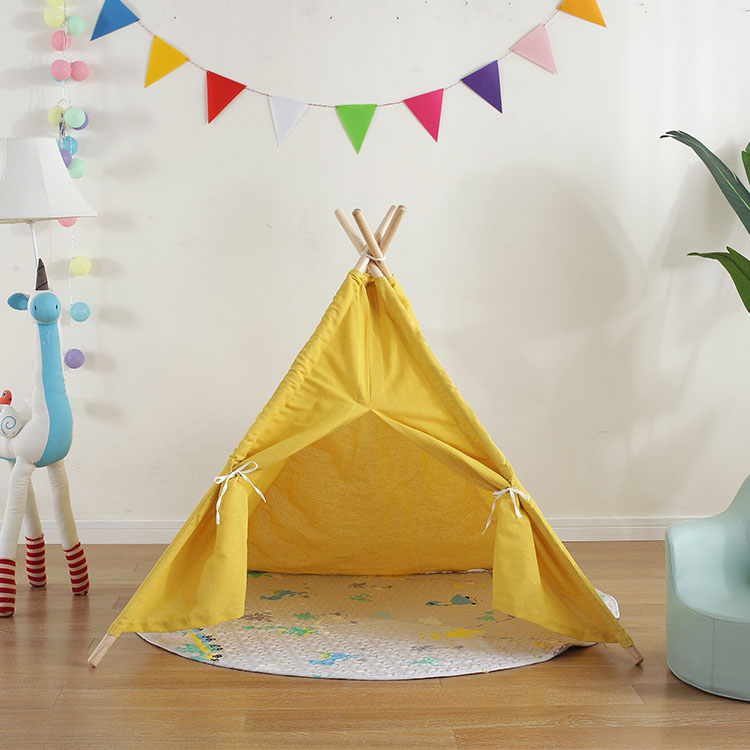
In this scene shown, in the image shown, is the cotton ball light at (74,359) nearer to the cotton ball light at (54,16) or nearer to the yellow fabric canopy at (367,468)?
the yellow fabric canopy at (367,468)

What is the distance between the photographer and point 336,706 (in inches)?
79.5

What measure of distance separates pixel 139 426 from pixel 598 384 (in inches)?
63.5

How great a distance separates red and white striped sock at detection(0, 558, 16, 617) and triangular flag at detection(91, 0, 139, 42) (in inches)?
69.3

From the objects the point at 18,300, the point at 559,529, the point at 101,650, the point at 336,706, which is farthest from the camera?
the point at 559,529

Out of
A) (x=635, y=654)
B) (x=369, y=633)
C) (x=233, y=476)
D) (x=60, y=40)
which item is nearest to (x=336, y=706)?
(x=369, y=633)

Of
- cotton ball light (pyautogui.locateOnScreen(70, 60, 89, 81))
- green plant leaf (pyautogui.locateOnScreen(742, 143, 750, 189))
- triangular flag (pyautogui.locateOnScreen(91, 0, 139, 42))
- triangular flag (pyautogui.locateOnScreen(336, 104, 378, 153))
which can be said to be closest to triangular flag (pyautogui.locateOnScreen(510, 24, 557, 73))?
triangular flag (pyautogui.locateOnScreen(336, 104, 378, 153))

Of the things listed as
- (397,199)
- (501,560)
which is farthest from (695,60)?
(501,560)

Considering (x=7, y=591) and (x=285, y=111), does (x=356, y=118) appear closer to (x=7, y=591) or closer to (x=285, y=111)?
(x=285, y=111)

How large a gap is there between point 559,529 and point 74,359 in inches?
70.2

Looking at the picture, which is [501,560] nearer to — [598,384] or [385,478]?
[385,478]

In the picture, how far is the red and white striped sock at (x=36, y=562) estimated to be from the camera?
280 cm

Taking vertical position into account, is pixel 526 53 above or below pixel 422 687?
above

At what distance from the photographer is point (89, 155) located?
10.4 ft

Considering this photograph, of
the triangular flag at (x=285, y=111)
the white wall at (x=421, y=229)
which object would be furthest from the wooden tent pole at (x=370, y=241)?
the triangular flag at (x=285, y=111)
